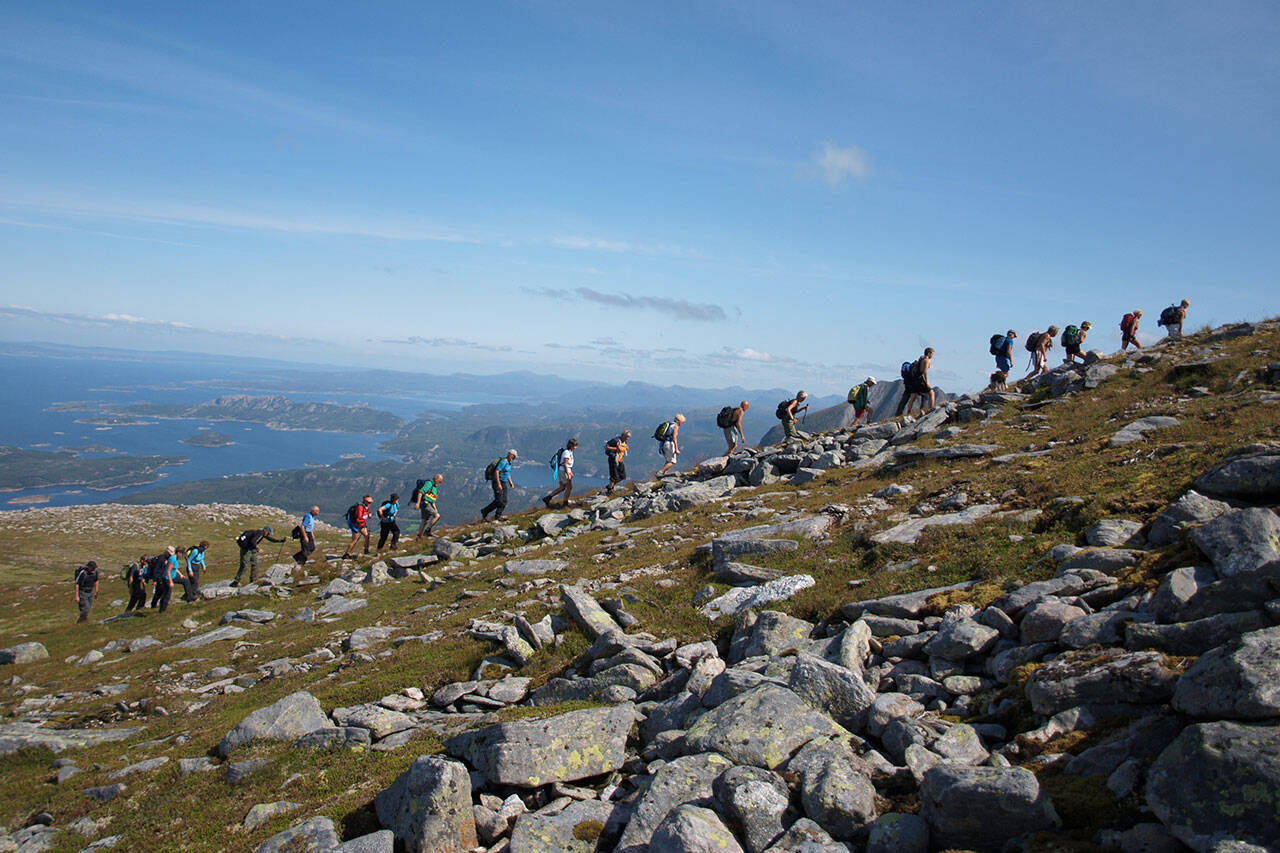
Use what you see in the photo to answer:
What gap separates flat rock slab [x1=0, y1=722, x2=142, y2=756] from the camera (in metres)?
14.0

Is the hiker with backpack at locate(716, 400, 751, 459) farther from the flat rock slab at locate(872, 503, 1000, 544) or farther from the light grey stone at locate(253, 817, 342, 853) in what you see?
the light grey stone at locate(253, 817, 342, 853)

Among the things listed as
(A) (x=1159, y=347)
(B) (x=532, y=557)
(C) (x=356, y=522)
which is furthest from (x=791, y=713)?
(A) (x=1159, y=347)

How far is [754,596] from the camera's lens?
14.2 m

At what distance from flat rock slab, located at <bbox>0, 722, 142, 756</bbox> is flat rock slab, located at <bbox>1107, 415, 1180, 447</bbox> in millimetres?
28772

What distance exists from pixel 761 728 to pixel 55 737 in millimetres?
17063

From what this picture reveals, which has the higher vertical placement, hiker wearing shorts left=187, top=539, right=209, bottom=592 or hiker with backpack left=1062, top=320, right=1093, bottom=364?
hiker with backpack left=1062, top=320, right=1093, bottom=364

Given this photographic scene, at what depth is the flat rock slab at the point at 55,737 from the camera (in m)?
14.0

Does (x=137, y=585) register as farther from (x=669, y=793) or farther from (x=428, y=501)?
(x=669, y=793)

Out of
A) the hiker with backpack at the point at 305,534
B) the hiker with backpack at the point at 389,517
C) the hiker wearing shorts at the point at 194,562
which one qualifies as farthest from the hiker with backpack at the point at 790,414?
the hiker wearing shorts at the point at 194,562

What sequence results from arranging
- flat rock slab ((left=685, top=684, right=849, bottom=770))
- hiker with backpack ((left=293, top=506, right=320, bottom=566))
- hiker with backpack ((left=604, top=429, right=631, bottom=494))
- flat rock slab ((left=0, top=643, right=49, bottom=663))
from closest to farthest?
flat rock slab ((left=685, top=684, right=849, bottom=770))
flat rock slab ((left=0, top=643, right=49, bottom=663))
hiker with backpack ((left=293, top=506, right=320, bottom=566))
hiker with backpack ((left=604, top=429, right=631, bottom=494))

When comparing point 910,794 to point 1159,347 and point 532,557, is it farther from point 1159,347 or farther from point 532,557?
point 1159,347

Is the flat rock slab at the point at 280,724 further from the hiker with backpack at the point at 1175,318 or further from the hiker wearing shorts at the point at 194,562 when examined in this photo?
the hiker with backpack at the point at 1175,318

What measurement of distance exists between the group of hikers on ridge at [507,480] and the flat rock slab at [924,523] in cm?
1547

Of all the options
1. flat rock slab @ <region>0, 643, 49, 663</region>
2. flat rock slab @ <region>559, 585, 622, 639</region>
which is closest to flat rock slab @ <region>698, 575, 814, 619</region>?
flat rock slab @ <region>559, 585, 622, 639</region>
